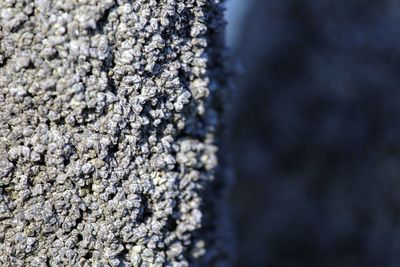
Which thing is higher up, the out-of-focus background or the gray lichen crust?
the out-of-focus background

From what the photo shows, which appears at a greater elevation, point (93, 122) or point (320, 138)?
point (320, 138)

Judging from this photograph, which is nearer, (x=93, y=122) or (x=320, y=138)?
(x=93, y=122)

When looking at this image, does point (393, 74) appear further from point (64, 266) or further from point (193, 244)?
point (64, 266)

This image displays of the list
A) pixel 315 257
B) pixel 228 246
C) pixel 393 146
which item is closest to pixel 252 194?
pixel 315 257

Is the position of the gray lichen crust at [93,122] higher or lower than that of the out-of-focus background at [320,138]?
lower
